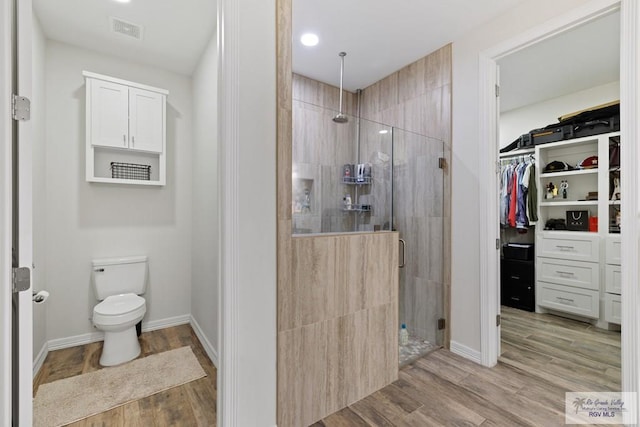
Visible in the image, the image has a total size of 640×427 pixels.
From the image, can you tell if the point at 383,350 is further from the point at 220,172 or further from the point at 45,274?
the point at 45,274

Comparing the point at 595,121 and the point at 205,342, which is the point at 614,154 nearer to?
the point at 595,121

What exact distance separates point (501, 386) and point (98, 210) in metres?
3.65

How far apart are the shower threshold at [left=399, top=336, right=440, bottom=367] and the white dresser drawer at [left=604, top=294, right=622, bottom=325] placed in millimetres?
2002

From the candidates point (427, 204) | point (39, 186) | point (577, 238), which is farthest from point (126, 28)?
point (577, 238)

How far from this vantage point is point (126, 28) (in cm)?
239

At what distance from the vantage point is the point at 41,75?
2.37 metres

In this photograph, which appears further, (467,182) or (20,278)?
(467,182)

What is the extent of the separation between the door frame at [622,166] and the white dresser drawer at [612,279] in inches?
68.5

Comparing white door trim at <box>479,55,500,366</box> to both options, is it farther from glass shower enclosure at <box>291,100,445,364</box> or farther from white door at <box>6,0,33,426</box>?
white door at <box>6,0,33,426</box>

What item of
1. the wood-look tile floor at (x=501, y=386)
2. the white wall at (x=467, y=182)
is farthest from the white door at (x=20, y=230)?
the white wall at (x=467, y=182)

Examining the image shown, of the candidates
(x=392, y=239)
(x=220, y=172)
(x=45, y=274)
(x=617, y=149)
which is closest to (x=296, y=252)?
(x=220, y=172)

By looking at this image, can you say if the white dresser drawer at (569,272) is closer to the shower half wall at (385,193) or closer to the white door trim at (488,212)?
the white door trim at (488,212)

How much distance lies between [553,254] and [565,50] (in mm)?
2224

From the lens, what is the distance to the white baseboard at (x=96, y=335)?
2.57 m
